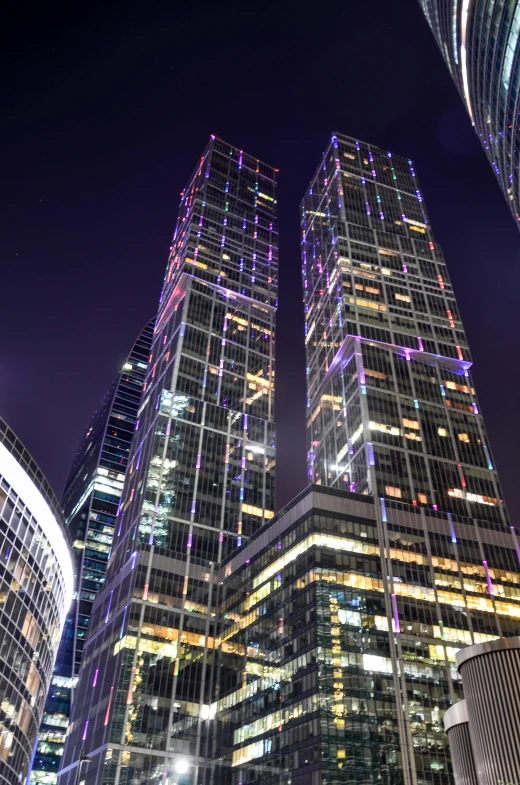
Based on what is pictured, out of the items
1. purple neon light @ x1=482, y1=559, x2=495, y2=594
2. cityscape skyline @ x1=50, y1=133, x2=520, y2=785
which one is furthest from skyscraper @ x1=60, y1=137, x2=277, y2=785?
purple neon light @ x1=482, y1=559, x2=495, y2=594

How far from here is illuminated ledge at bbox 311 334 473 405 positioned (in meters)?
165

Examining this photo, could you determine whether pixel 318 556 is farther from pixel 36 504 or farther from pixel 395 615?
Result: pixel 36 504

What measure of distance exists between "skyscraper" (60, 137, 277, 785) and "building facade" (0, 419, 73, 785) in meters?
49.1

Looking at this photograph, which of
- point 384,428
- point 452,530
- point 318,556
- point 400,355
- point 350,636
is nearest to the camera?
point 350,636

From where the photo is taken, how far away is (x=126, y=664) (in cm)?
12825

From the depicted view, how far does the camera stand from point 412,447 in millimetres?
147500

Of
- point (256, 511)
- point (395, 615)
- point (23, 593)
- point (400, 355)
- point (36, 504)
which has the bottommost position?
point (23, 593)

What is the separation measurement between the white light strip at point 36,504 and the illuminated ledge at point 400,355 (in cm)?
9596

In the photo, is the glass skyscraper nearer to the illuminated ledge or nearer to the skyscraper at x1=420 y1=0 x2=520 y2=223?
the illuminated ledge

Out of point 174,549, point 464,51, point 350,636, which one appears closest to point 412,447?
point 350,636

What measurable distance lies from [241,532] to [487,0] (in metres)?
117

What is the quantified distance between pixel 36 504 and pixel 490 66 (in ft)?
322

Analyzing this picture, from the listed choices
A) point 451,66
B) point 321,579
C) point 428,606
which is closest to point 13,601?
point 321,579

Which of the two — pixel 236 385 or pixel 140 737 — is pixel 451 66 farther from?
pixel 140 737
